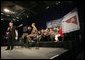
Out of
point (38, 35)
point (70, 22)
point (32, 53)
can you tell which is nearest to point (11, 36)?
point (32, 53)

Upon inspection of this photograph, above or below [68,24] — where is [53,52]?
below

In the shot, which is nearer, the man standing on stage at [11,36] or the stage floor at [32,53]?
the stage floor at [32,53]

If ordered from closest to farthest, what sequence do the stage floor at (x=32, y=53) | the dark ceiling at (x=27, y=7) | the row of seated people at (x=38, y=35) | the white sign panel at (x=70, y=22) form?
the stage floor at (x=32, y=53)
the dark ceiling at (x=27, y=7)
the white sign panel at (x=70, y=22)
the row of seated people at (x=38, y=35)

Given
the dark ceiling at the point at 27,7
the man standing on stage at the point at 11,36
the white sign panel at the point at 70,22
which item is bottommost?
the man standing on stage at the point at 11,36

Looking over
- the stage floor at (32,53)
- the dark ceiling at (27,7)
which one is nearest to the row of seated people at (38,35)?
the stage floor at (32,53)

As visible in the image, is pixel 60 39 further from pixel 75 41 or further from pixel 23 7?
pixel 23 7

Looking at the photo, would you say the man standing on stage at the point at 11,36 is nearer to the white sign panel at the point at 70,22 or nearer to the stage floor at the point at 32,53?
the stage floor at the point at 32,53

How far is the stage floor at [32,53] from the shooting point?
503cm

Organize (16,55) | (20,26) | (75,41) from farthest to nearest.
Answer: (20,26) < (75,41) < (16,55)

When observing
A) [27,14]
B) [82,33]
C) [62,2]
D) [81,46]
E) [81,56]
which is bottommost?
[81,56]

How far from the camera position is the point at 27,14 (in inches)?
236

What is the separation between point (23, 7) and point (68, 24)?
1.85 m

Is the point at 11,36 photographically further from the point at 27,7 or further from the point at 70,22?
the point at 70,22

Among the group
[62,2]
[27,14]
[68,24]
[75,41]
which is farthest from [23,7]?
[75,41]
